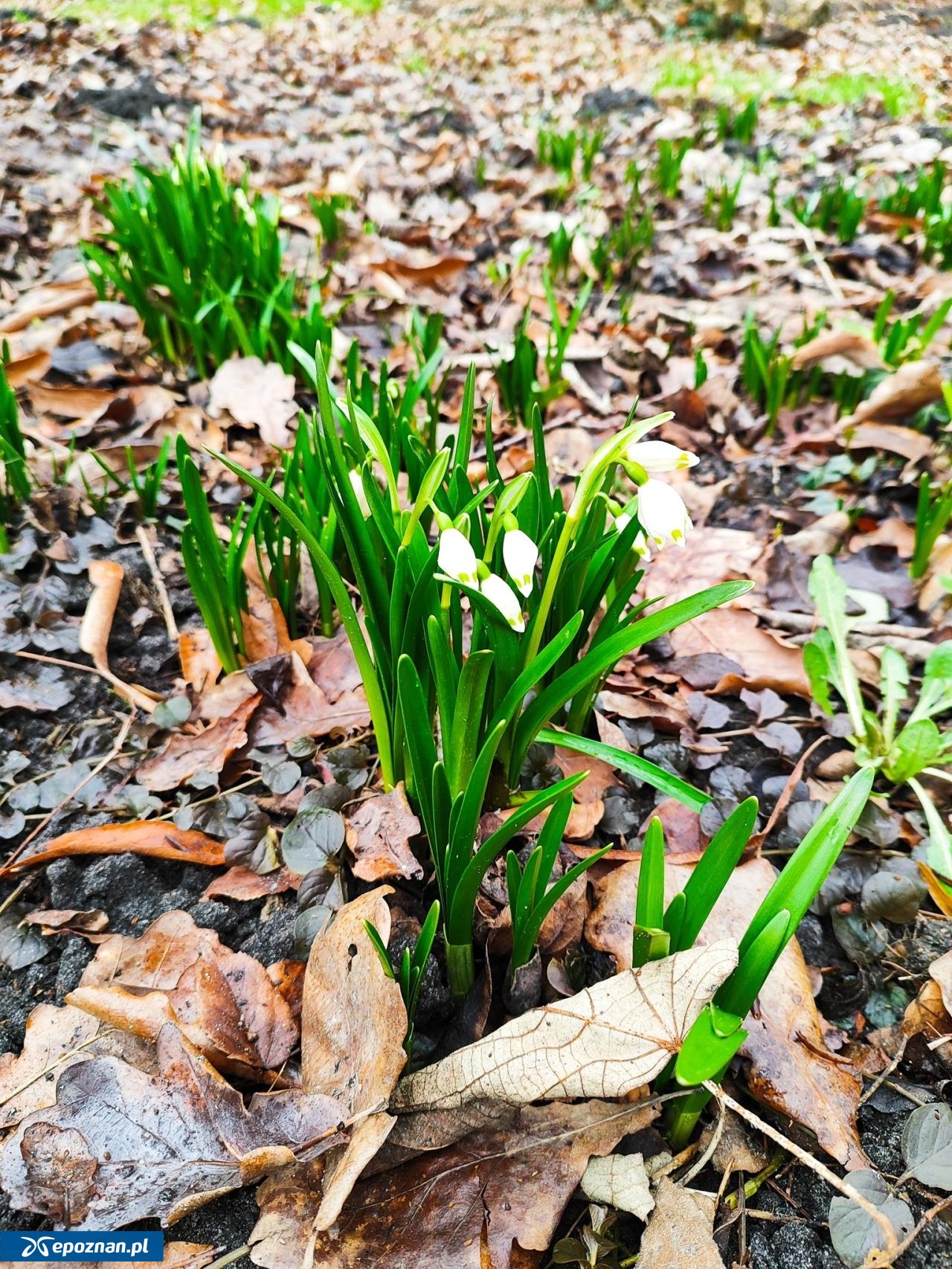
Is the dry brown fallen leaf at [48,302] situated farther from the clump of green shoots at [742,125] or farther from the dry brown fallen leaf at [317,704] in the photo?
the clump of green shoots at [742,125]

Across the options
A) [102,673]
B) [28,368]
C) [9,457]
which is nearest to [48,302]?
[28,368]

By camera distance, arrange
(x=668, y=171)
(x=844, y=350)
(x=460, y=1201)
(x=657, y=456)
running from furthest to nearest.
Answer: (x=668, y=171) < (x=844, y=350) < (x=657, y=456) < (x=460, y=1201)

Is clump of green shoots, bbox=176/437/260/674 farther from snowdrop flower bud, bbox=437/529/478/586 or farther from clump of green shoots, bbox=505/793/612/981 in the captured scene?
clump of green shoots, bbox=505/793/612/981

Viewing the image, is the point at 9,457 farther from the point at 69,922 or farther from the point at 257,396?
the point at 69,922

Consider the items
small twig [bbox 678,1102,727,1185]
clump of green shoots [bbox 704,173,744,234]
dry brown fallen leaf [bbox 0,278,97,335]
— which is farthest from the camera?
clump of green shoots [bbox 704,173,744,234]

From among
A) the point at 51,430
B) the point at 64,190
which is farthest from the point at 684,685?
the point at 64,190

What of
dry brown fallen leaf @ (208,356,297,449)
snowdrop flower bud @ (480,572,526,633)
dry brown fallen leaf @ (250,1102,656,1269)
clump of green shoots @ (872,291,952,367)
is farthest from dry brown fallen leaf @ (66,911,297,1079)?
clump of green shoots @ (872,291,952,367)

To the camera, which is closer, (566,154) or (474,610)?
(474,610)
